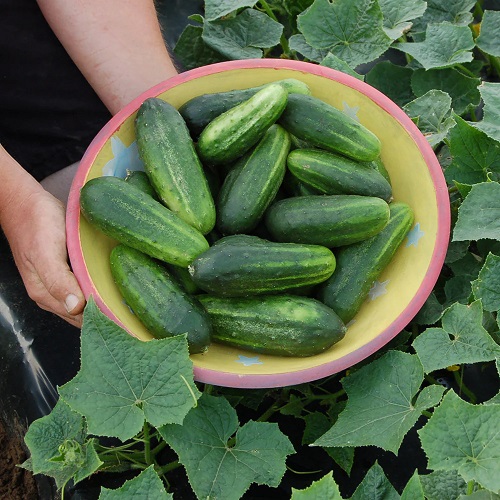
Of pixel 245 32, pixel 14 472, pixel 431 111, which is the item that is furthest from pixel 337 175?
pixel 14 472

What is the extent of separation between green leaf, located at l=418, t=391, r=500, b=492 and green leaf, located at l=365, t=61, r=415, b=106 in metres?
1.20

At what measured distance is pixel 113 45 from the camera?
1.92 m

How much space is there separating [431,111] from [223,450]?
1058 mm

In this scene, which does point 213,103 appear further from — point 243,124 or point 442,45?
point 442,45

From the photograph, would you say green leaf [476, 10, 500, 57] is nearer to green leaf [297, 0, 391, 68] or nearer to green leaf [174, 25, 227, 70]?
green leaf [297, 0, 391, 68]

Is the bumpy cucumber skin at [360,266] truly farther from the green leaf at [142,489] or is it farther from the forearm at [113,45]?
the forearm at [113,45]

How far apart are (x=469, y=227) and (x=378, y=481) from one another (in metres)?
0.57

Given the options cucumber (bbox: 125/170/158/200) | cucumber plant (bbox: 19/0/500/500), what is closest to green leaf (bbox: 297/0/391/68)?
cucumber plant (bbox: 19/0/500/500)

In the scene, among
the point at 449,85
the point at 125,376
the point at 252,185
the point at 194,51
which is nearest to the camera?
the point at 125,376

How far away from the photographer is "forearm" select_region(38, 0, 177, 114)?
1.90 metres

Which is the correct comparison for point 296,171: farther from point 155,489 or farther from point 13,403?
point 13,403

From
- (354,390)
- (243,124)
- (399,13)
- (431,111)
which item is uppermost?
(243,124)

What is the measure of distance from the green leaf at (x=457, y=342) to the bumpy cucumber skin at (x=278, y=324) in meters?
0.17

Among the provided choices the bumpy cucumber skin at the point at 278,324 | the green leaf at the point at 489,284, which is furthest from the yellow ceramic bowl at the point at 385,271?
the green leaf at the point at 489,284
